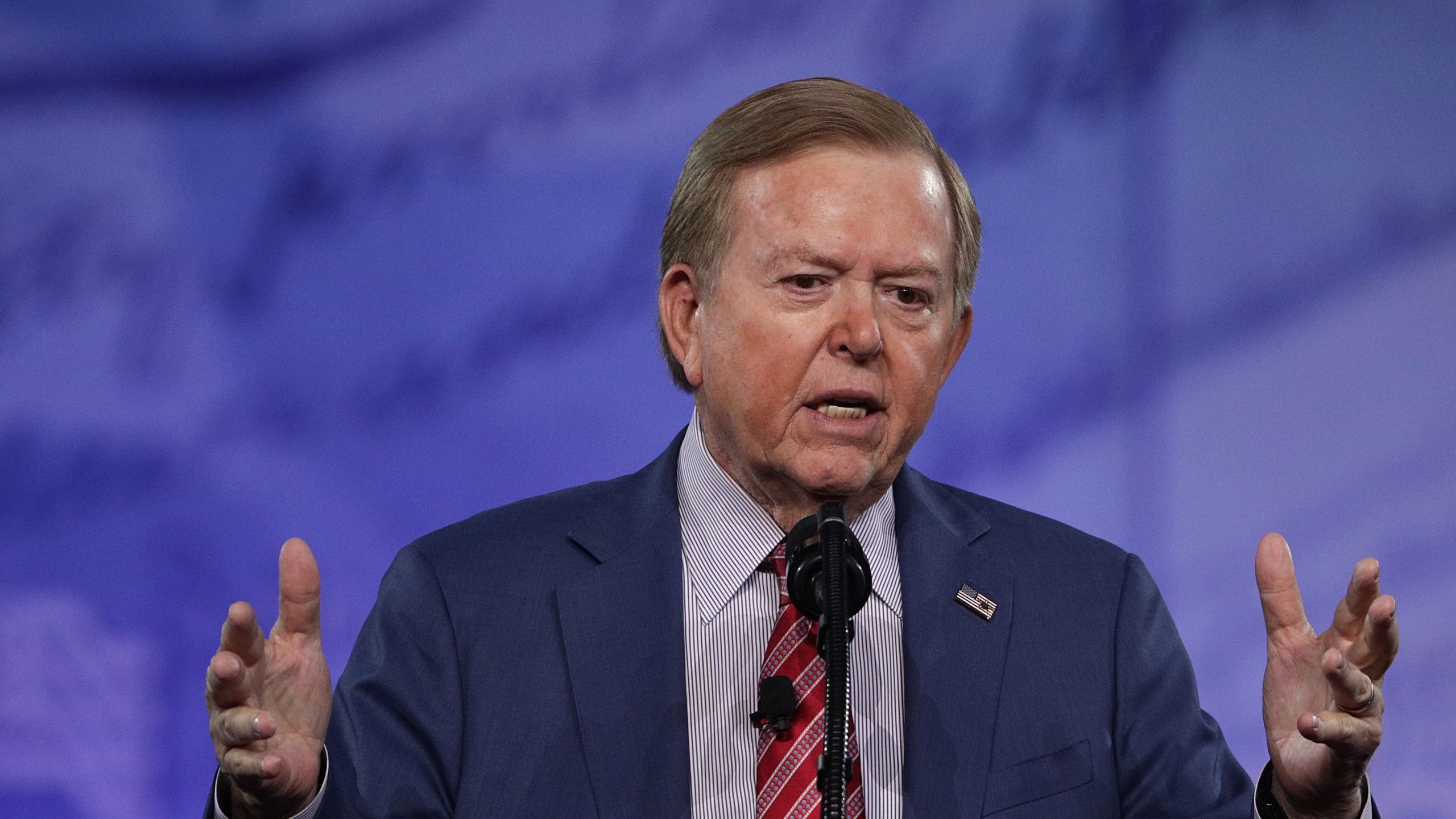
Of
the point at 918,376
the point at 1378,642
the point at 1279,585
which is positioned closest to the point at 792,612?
the point at 918,376

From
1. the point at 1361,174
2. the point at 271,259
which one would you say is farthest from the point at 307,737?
the point at 1361,174

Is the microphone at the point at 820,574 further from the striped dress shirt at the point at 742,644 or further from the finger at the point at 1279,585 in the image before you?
the finger at the point at 1279,585

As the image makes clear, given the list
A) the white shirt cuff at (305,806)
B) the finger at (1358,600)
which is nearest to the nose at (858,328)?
the finger at (1358,600)

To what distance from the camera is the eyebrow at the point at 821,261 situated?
1.90 m

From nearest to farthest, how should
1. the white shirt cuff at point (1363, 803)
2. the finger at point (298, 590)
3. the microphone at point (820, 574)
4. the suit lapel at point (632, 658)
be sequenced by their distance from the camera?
the microphone at point (820, 574)
the finger at point (298, 590)
the white shirt cuff at point (1363, 803)
the suit lapel at point (632, 658)

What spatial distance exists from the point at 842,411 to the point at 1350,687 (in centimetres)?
69

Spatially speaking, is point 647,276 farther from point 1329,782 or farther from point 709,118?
point 1329,782

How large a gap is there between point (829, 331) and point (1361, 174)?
5.45 ft

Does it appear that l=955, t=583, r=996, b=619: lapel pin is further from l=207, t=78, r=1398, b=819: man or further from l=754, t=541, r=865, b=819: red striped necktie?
l=754, t=541, r=865, b=819: red striped necktie

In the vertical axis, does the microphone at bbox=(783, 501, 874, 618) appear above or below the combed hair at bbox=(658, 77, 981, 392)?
below

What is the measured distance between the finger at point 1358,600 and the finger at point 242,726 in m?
1.11

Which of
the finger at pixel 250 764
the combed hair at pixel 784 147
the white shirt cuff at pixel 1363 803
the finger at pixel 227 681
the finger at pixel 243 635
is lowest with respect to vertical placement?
the white shirt cuff at pixel 1363 803

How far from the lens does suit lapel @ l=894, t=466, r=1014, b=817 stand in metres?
1.82

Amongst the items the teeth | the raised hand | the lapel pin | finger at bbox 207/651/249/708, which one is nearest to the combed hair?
the teeth
